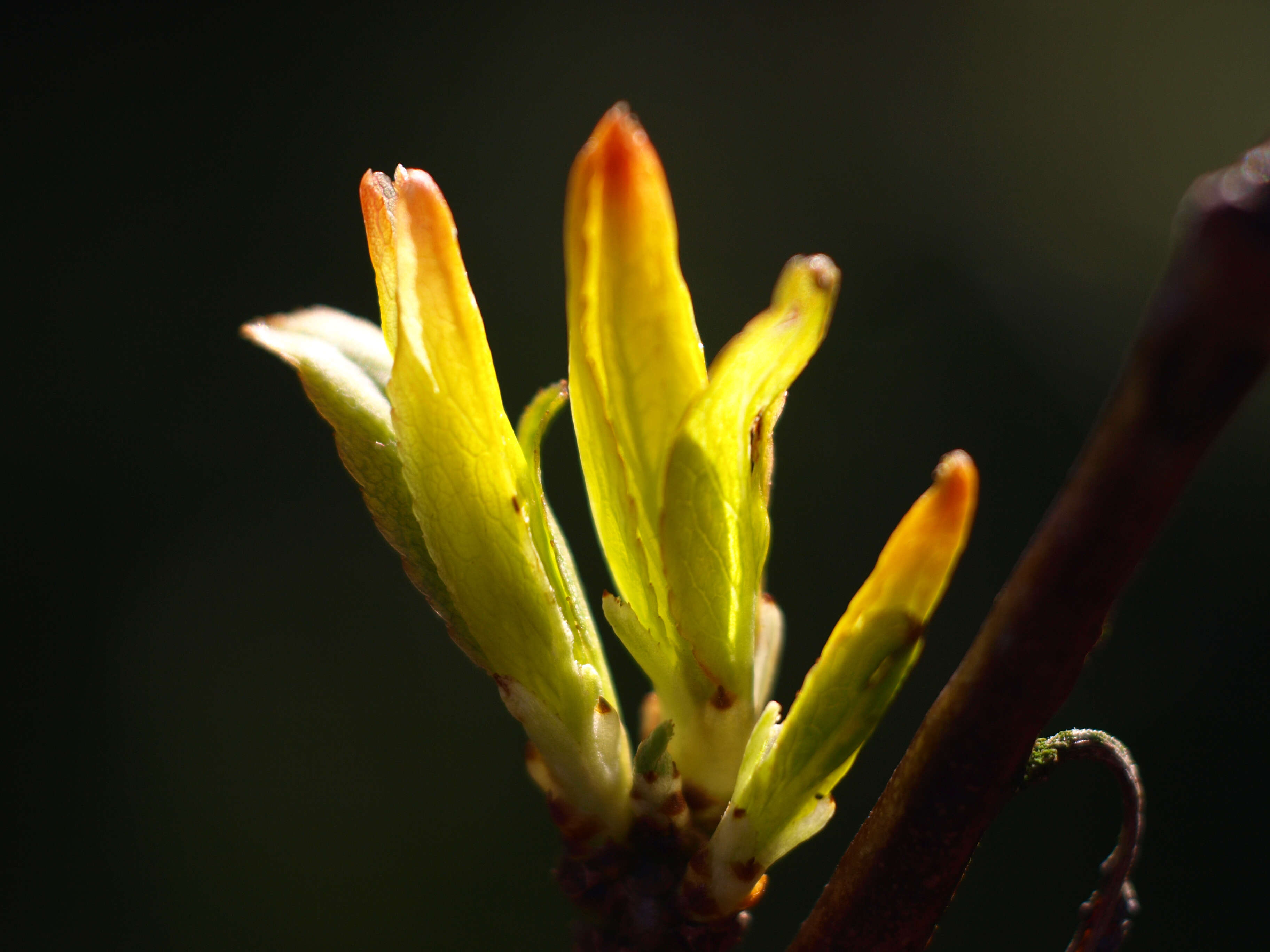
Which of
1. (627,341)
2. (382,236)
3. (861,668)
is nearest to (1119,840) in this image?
(861,668)

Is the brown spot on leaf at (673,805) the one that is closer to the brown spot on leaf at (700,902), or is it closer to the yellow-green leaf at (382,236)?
the brown spot on leaf at (700,902)

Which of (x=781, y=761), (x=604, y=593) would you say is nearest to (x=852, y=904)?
(x=781, y=761)

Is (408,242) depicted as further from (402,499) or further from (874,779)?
(874,779)

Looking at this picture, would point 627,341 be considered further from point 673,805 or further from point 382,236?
point 673,805

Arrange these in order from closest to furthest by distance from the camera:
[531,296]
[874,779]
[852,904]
A: 1. [852,904]
2. [874,779]
3. [531,296]

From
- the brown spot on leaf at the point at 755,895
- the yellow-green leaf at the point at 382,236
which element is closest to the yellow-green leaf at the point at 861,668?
the brown spot on leaf at the point at 755,895
